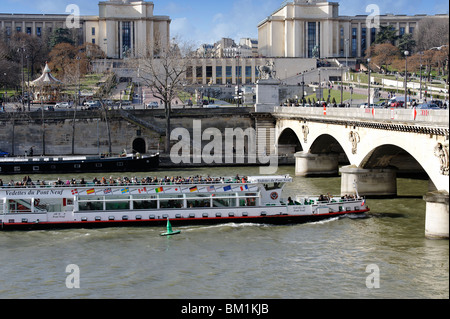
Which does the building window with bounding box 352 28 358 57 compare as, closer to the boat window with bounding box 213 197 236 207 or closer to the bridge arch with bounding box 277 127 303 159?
the bridge arch with bounding box 277 127 303 159

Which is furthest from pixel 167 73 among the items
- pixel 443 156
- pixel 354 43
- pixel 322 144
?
pixel 354 43

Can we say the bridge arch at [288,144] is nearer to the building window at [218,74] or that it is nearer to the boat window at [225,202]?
the boat window at [225,202]

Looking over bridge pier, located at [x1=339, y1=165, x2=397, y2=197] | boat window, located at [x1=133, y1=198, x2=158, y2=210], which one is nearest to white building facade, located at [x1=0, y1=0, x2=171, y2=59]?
bridge pier, located at [x1=339, y1=165, x2=397, y2=197]

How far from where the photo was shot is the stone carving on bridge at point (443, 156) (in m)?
36.2

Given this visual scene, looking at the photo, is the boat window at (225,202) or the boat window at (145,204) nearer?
the boat window at (145,204)

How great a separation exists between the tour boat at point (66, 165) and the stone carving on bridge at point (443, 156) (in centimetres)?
3414

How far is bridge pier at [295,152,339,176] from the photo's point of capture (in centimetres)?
6353

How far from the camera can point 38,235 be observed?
39562 millimetres

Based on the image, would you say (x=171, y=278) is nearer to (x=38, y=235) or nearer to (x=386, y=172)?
(x=38, y=235)

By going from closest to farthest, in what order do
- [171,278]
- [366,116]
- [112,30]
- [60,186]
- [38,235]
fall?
1. [171,278]
2. [38,235]
3. [60,186]
4. [366,116]
5. [112,30]

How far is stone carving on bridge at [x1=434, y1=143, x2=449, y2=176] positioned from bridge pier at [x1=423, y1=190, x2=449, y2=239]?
137 centimetres

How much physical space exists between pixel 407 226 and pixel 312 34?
11786 cm

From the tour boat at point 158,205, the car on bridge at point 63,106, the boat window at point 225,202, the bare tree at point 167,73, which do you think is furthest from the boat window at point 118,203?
the car on bridge at point 63,106
